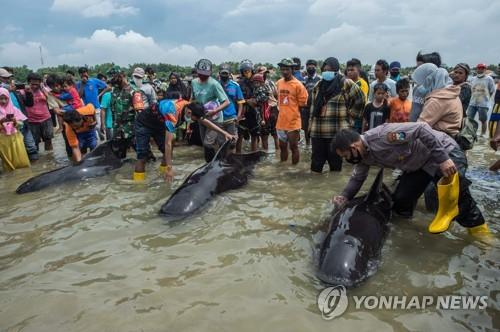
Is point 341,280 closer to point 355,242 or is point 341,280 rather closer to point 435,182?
point 355,242

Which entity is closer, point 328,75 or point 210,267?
point 210,267

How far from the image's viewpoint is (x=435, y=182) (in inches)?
171

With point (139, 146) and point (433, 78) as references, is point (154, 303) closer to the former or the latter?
point (139, 146)

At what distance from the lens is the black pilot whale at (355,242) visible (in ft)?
11.1

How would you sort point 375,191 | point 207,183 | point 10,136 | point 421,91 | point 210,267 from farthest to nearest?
point 10,136 < point 207,183 < point 421,91 < point 375,191 < point 210,267

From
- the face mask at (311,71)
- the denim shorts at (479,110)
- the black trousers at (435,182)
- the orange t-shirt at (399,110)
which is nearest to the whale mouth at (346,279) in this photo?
the black trousers at (435,182)

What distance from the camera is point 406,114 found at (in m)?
6.84

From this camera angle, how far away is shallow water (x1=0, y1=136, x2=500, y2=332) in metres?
3.03

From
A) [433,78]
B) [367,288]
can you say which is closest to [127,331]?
[367,288]

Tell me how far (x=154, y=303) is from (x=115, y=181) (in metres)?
4.32

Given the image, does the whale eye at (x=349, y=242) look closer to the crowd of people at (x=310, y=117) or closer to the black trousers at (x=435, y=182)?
the crowd of people at (x=310, y=117)

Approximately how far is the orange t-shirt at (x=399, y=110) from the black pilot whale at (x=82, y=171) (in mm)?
5531

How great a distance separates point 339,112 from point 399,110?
44.3 inches

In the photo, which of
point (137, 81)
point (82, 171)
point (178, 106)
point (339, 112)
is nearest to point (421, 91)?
point (339, 112)
